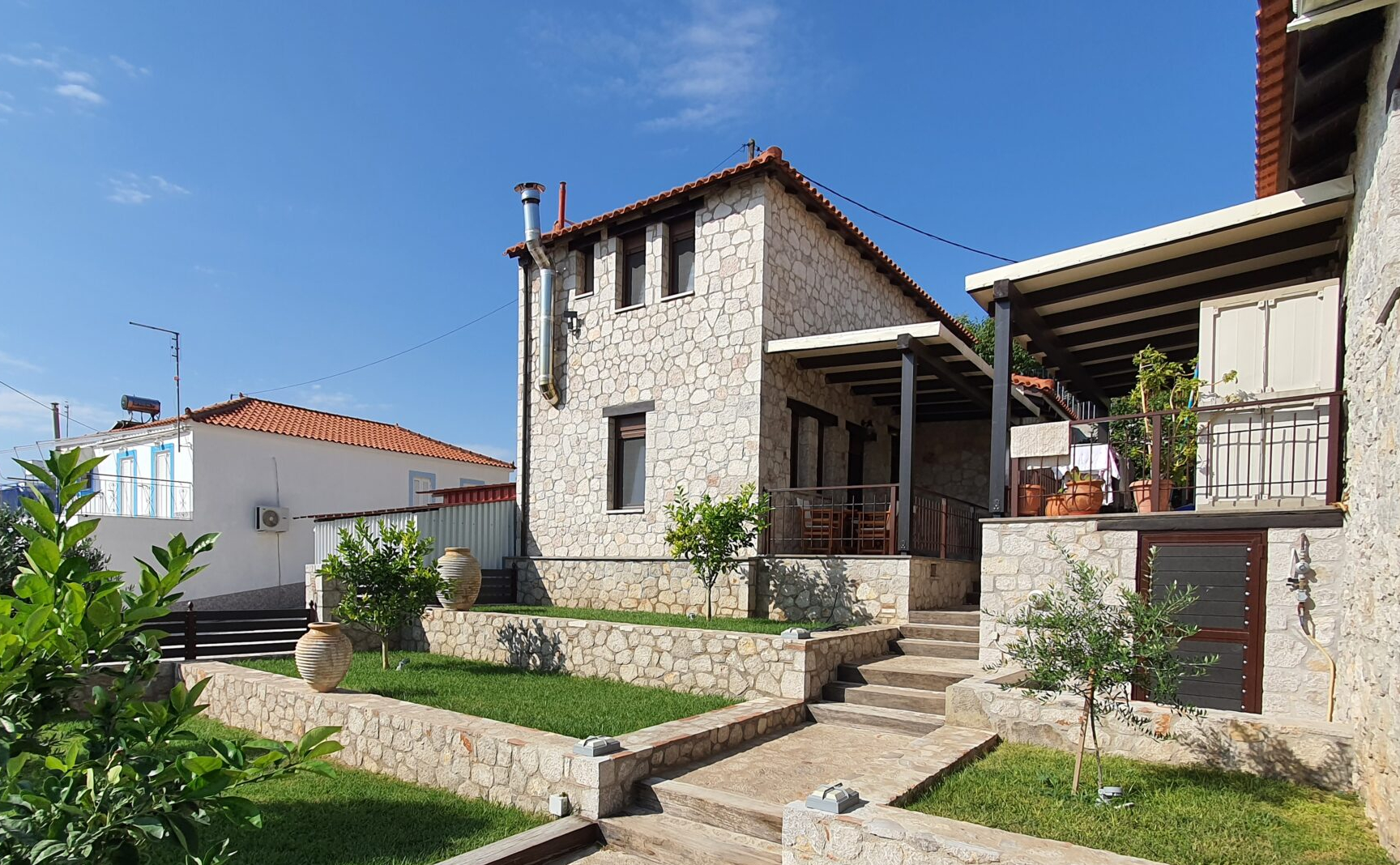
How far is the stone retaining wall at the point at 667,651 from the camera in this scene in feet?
27.0

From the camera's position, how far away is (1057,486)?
8.76 m

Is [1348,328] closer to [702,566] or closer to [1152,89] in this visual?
[1152,89]

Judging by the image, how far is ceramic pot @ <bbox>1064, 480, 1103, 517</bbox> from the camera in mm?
7684

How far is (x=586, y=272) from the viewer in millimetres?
14078

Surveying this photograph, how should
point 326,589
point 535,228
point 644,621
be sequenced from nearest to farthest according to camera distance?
point 644,621, point 326,589, point 535,228

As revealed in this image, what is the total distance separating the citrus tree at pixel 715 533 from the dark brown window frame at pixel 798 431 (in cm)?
161

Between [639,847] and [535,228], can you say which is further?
[535,228]

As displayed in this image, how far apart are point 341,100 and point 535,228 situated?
12.9ft

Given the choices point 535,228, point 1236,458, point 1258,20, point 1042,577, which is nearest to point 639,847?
point 1042,577

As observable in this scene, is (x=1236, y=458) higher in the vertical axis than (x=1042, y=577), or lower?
higher

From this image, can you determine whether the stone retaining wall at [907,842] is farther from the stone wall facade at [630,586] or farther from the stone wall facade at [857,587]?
the stone wall facade at [630,586]

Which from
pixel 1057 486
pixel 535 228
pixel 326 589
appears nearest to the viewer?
pixel 1057 486

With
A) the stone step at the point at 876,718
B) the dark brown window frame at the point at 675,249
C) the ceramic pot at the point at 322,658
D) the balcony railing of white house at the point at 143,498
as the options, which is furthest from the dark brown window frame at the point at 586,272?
the balcony railing of white house at the point at 143,498

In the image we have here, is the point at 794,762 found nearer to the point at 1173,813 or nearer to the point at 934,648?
the point at 1173,813
